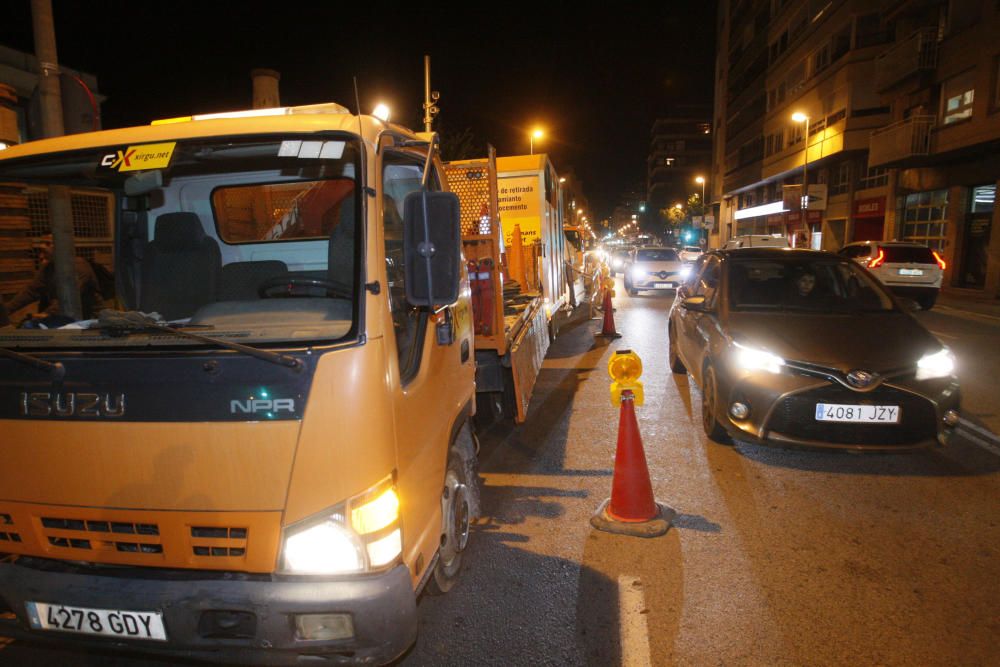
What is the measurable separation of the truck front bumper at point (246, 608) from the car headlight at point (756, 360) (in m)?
3.67

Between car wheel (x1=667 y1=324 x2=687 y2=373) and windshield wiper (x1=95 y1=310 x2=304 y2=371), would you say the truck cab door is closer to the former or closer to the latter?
windshield wiper (x1=95 y1=310 x2=304 y2=371)

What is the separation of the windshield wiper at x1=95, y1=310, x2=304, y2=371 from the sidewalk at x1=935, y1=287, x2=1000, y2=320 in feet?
57.7

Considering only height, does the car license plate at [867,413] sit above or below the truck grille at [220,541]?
below

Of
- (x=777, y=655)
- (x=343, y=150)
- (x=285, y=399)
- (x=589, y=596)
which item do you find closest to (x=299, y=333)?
(x=285, y=399)

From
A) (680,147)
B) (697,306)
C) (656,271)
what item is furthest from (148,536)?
(680,147)

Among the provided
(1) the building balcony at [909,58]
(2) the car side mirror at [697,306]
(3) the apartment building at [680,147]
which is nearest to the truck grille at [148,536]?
(2) the car side mirror at [697,306]

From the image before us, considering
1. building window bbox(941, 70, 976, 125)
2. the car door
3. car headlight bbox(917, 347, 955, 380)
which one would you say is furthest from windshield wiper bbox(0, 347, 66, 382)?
building window bbox(941, 70, 976, 125)

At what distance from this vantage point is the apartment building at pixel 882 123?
2169 cm

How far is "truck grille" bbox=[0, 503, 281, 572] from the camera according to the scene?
221cm

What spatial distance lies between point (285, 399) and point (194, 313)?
107cm

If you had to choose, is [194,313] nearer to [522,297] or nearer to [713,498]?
[713,498]

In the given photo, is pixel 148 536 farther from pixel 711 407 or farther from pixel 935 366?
pixel 935 366

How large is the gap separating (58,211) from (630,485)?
3.78 metres

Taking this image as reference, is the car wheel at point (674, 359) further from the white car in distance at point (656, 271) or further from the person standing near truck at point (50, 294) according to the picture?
the white car in distance at point (656, 271)
